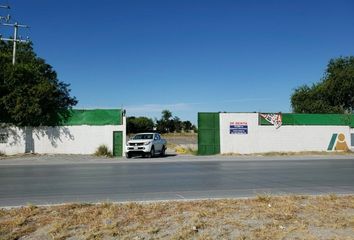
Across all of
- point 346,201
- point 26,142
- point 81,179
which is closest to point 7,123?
point 26,142

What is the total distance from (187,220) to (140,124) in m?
105

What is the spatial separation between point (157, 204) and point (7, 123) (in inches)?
1071

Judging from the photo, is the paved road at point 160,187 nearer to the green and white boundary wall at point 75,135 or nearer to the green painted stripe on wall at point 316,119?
the green and white boundary wall at point 75,135

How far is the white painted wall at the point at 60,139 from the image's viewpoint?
34.1m

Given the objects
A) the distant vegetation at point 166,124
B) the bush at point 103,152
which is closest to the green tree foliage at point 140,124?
the distant vegetation at point 166,124

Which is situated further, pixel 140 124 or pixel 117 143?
pixel 140 124

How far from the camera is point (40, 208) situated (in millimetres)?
9164

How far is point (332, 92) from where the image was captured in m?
62.5

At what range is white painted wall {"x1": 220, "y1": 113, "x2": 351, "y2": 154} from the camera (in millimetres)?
37125

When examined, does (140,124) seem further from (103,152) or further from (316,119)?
(103,152)

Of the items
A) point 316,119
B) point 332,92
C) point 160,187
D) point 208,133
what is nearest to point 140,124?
point 332,92

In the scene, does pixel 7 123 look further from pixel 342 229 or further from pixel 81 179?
pixel 342 229

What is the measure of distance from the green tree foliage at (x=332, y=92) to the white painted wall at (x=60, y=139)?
106ft

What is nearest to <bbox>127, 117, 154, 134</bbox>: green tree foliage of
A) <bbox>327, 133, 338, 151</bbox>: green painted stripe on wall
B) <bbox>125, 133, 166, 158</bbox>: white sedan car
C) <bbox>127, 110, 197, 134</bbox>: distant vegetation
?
<bbox>127, 110, 197, 134</bbox>: distant vegetation
